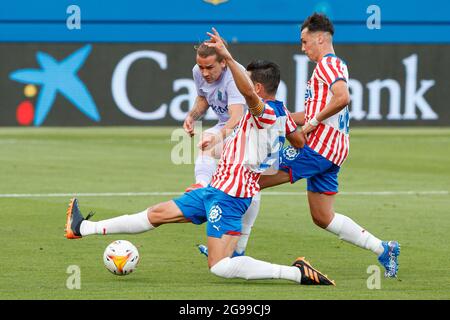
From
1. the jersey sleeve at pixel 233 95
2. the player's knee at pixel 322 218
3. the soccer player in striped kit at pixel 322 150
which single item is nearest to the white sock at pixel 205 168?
the jersey sleeve at pixel 233 95

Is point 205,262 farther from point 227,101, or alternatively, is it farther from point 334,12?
point 334,12

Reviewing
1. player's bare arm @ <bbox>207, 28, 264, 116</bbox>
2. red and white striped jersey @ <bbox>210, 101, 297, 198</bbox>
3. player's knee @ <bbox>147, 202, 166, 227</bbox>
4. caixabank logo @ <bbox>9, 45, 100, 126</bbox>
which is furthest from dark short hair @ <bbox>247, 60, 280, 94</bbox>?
caixabank logo @ <bbox>9, 45, 100, 126</bbox>

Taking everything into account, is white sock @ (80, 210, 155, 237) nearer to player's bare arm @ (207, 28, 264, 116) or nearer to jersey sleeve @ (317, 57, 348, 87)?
player's bare arm @ (207, 28, 264, 116)

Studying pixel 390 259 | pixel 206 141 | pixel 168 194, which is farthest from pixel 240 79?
pixel 168 194

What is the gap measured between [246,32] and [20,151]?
10487 millimetres

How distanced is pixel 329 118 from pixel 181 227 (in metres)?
3.29

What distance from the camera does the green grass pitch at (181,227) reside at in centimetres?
859

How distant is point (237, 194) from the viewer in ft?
28.9

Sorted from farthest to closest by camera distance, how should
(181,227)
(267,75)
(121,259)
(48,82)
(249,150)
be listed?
(48,82) → (181,227) → (121,259) → (249,150) → (267,75)

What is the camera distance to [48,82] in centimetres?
2588

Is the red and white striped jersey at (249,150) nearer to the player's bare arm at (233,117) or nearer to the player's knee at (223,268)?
the player's knee at (223,268)

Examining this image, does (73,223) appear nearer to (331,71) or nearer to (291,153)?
(291,153)

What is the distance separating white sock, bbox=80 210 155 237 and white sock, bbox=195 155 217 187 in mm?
1429

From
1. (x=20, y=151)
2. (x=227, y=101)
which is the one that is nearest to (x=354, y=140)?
(x=20, y=151)
